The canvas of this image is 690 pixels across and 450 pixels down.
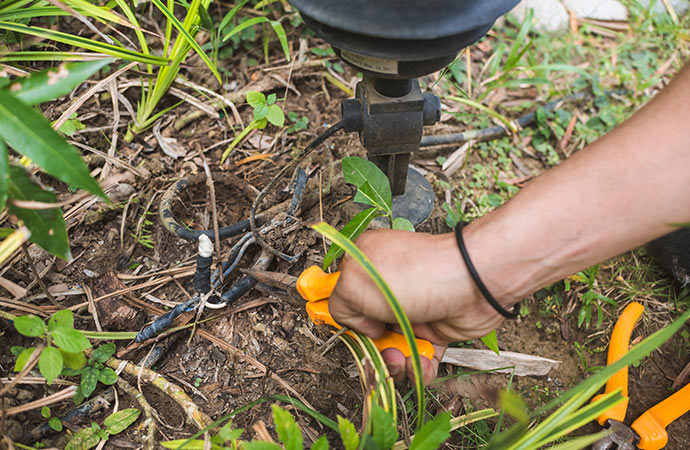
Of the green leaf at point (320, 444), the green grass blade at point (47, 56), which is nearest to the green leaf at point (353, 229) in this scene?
the green leaf at point (320, 444)

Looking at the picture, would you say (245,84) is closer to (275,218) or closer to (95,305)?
(275,218)

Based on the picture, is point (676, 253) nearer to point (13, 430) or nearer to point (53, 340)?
point (53, 340)

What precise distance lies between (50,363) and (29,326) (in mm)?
104

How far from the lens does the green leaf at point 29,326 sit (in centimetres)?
112

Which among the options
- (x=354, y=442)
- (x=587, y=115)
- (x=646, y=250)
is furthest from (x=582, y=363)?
(x=587, y=115)

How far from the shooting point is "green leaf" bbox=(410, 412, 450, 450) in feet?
3.29

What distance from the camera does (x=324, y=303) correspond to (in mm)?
1254

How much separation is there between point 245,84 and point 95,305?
1118mm

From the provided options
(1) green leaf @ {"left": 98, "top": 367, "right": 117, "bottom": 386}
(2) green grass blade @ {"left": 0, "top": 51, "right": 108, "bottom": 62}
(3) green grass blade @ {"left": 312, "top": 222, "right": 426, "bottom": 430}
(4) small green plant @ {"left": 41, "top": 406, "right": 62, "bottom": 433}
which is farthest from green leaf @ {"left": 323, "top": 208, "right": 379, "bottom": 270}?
(2) green grass blade @ {"left": 0, "top": 51, "right": 108, "bottom": 62}

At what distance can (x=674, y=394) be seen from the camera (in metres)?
1.43

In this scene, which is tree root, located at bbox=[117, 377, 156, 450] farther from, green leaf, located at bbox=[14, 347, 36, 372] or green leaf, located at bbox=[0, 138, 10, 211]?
green leaf, located at bbox=[0, 138, 10, 211]

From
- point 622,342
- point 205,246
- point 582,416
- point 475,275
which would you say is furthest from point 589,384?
point 205,246

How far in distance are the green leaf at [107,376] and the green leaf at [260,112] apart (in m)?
0.93

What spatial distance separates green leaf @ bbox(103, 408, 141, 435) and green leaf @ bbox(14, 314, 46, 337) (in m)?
0.30
